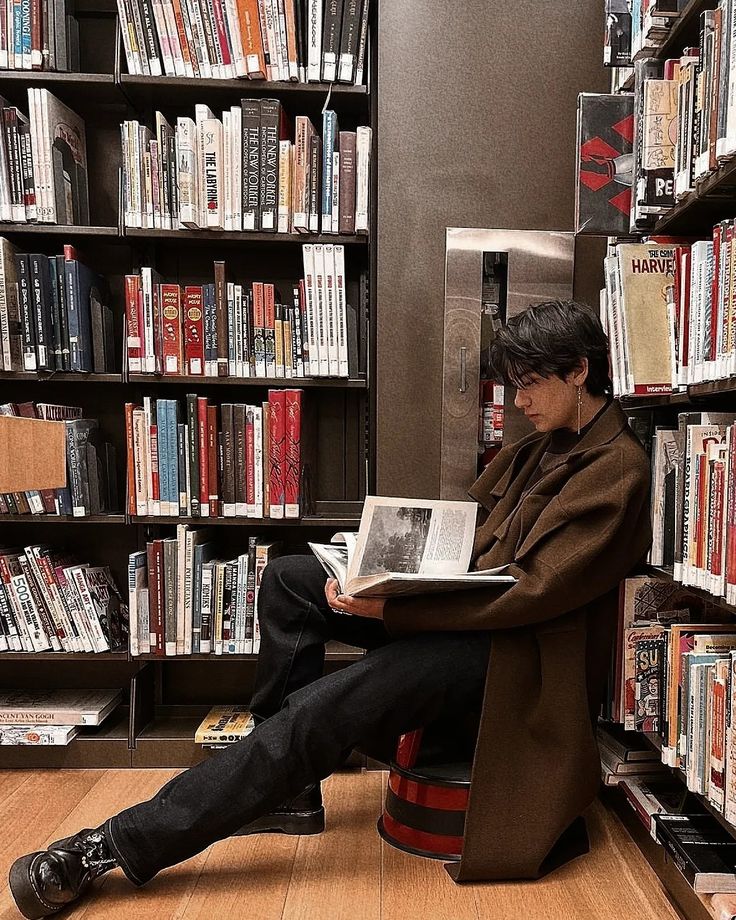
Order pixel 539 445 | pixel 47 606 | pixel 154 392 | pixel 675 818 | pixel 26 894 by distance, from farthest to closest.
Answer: pixel 154 392 < pixel 47 606 < pixel 539 445 < pixel 675 818 < pixel 26 894

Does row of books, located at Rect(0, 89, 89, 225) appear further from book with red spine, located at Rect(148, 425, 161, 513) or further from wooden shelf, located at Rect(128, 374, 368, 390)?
book with red spine, located at Rect(148, 425, 161, 513)

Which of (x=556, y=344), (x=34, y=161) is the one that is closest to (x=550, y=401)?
(x=556, y=344)

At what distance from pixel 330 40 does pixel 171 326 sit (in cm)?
85

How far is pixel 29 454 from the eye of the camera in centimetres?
124

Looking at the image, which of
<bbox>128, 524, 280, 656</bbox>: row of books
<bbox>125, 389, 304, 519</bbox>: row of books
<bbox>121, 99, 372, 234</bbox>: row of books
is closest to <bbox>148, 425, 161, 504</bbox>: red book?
<bbox>125, 389, 304, 519</bbox>: row of books

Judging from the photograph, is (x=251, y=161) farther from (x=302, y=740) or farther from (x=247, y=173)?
(x=302, y=740)

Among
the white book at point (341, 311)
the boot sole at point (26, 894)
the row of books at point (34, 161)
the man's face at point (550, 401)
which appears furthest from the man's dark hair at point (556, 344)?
the boot sole at point (26, 894)

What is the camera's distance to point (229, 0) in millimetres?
2156

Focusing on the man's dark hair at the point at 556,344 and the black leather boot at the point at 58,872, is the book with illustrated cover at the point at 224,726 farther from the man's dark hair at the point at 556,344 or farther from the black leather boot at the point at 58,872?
the man's dark hair at the point at 556,344

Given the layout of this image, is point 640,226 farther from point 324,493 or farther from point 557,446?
point 324,493

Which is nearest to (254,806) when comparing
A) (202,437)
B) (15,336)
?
(202,437)

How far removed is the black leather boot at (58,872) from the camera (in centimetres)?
153

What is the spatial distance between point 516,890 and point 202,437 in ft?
4.27

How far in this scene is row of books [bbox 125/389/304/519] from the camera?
2.24 meters
